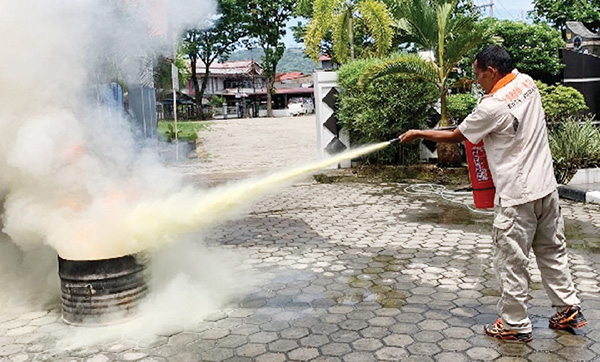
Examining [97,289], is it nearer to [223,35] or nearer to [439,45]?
[439,45]

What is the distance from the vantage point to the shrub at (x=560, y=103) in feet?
33.4

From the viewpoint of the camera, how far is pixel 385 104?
10.6 m

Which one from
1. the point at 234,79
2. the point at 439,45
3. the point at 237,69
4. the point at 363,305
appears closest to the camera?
the point at 363,305

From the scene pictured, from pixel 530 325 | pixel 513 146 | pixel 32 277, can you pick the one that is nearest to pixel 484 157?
pixel 513 146

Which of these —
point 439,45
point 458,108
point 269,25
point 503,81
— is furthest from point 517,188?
point 269,25

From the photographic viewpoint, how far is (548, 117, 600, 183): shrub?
30.5 ft

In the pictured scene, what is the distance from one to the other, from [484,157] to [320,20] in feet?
35.4

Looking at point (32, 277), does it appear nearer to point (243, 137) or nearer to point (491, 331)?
point (491, 331)

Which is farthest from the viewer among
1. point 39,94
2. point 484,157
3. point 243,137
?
point 243,137

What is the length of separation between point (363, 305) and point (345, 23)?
11063 millimetres

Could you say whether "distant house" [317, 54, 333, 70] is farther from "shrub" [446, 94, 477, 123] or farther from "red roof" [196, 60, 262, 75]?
"shrub" [446, 94, 477, 123]

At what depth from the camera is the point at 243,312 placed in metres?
4.39

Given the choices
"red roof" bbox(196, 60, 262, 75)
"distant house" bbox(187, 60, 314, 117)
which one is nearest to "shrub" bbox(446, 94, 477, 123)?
"distant house" bbox(187, 60, 314, 117)

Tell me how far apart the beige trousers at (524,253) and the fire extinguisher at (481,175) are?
224 mm
